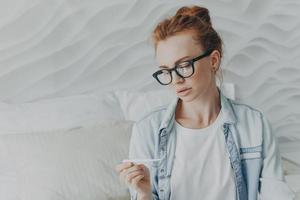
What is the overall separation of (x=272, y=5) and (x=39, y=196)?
1371mm

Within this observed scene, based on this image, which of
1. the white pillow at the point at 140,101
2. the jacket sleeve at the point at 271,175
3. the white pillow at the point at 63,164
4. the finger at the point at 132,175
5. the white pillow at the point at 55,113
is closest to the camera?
the finger at the point at 132,175

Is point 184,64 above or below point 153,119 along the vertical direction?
above

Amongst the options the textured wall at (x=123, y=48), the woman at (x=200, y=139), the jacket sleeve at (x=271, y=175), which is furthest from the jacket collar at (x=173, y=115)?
the textured wall at (x=123, y=48)

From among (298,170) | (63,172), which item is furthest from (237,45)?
(63,172)

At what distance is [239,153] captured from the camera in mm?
1399

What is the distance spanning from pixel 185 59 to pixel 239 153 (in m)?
0.31

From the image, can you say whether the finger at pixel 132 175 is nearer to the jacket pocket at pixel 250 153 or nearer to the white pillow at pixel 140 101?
the jacket pocket at pixel 250 153

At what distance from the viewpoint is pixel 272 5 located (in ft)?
7.32

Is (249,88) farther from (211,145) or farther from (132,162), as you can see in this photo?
(132,162)

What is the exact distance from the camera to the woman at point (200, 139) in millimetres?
1350

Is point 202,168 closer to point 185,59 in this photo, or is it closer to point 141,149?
point 141,149

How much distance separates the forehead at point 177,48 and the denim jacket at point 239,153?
0.18m

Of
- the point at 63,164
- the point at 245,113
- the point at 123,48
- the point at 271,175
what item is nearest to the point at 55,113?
the point at 63,164

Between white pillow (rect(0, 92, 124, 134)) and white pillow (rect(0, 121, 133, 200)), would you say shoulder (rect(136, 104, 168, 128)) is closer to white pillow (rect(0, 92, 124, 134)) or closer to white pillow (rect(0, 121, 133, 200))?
white pillow (rect(0, 121, 133, 200))
